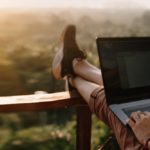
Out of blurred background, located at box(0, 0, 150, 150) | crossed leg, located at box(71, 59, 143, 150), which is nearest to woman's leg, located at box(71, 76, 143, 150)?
crossed leg, located at box(71, 59, 143, 150)

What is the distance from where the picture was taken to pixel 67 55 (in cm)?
141

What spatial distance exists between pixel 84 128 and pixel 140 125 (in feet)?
1.62

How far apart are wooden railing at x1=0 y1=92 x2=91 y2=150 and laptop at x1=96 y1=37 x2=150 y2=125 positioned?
28cm

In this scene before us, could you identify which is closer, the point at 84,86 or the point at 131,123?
the point at 131,123

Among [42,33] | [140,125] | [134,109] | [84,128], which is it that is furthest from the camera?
[42,33]

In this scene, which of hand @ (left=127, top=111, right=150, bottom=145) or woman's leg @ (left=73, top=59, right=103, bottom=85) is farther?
woman's leg @ (left=73, top=59, right=103, bottom=85)

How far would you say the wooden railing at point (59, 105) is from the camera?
109 centimetres

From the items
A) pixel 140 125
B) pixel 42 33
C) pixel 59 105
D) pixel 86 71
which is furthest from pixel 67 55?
pixel 42 33

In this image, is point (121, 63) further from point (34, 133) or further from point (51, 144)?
point (34, 133)

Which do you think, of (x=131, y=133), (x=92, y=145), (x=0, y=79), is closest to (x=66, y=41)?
(x=92, y=145)

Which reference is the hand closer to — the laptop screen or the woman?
the woman

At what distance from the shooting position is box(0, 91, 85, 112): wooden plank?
1.08 m

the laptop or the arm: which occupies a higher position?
the laptop

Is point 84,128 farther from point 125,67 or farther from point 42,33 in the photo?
point 42,33
